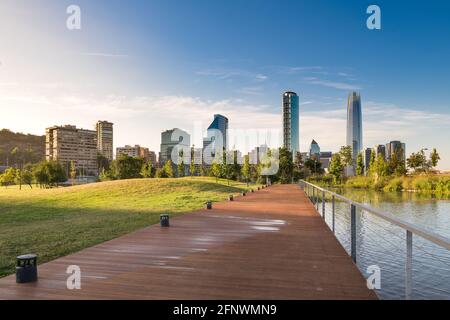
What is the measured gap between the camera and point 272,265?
520cm

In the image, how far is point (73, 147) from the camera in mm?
177625

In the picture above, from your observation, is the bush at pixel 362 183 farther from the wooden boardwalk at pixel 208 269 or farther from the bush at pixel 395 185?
the wooden boardwalk at pixel 208 269

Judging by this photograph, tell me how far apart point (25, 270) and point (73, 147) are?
190 metres

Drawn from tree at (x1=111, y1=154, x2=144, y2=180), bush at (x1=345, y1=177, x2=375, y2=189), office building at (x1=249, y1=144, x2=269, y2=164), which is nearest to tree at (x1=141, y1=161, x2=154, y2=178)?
tree at (x1=111, y1=154, x2=144, y2=180)

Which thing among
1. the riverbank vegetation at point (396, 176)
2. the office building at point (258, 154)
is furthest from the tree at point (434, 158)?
the office building at point (258, 154)

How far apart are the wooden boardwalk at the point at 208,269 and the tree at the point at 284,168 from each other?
179ft

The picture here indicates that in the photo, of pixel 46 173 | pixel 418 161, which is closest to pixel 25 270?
pixel 46 173

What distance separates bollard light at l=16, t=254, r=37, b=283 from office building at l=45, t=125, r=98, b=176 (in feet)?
563

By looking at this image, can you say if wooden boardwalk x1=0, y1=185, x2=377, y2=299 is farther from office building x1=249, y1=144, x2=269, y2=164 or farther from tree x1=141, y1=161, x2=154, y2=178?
tree x1=141, y1=161, x2=154, y2=178

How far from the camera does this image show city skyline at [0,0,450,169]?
14967 mm

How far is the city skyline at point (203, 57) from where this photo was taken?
15.0m
